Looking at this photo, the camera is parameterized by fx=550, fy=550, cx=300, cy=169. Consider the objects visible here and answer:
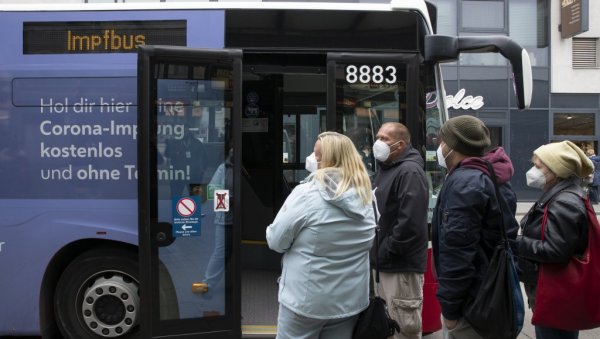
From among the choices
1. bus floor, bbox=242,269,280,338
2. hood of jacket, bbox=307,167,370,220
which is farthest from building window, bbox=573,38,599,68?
hood of jacket, bbox=307,167,370,220

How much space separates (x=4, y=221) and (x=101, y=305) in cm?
102

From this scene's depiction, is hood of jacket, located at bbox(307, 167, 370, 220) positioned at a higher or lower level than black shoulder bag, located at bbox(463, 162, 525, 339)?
higher

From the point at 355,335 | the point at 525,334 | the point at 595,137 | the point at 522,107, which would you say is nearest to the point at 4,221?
the point at 355,335

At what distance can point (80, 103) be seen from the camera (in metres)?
4.38

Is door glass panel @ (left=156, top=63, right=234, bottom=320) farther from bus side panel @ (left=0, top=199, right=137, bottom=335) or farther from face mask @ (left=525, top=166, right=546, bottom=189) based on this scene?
face mask @ (left=525, top=166, right=546, bottom=189)

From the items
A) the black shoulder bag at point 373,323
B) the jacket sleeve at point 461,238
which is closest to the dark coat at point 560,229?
the jacket sleeve at point 461,238

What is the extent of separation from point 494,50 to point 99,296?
147 inches

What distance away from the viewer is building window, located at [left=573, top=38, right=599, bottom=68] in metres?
19.0

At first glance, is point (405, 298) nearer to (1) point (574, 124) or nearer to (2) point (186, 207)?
(2) point (186, 207)

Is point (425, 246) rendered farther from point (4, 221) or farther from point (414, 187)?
point (4, 221)

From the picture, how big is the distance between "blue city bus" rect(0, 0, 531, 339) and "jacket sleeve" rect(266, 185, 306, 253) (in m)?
1.65

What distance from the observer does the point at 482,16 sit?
18.3m

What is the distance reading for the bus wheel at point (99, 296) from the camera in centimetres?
448

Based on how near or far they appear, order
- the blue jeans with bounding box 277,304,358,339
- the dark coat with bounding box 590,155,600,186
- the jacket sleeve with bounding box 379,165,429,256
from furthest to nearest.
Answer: the dark coat with bounding box 590,155,600,186 < the jacket sleeve with bounding box 379,165,429,256 < the blue jeans with bounding box 277,304,358,339
